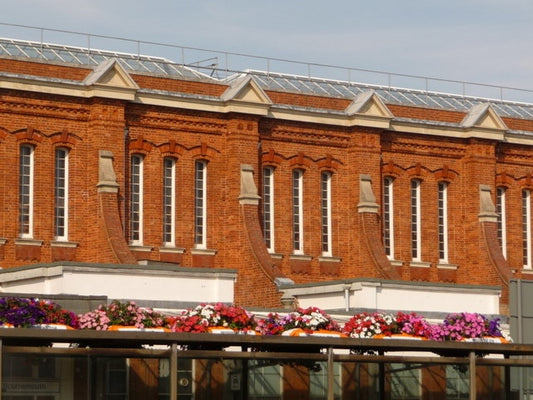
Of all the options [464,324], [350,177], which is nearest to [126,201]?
[350,177]

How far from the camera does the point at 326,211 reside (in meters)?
59.7

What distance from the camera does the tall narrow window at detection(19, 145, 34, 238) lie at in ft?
171

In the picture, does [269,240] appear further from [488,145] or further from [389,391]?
[389,391]

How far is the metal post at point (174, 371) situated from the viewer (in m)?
25.2

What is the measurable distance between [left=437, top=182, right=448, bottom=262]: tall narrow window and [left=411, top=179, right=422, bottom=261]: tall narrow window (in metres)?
1.07

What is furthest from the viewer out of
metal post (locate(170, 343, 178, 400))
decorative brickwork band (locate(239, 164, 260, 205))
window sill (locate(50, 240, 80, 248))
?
decorative brickwork band (locate(239, 164, 260, 205))

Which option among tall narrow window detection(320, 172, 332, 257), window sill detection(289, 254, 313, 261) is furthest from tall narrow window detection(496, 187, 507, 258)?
window sill detection(289, 254, 313, 261)

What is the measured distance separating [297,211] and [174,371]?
33.7 meters

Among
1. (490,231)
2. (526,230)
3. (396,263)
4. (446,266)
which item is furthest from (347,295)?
(526,230)

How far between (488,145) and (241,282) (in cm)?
1378

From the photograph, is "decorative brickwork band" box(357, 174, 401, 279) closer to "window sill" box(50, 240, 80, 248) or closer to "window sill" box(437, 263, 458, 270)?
"window sill" box(437, 263, 458, 270)

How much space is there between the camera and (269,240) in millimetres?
57906

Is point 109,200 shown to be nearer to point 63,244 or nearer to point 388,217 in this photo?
point 63,244

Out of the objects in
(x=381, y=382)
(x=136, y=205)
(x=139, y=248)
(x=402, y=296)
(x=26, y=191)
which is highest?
(x=26, y=191)
